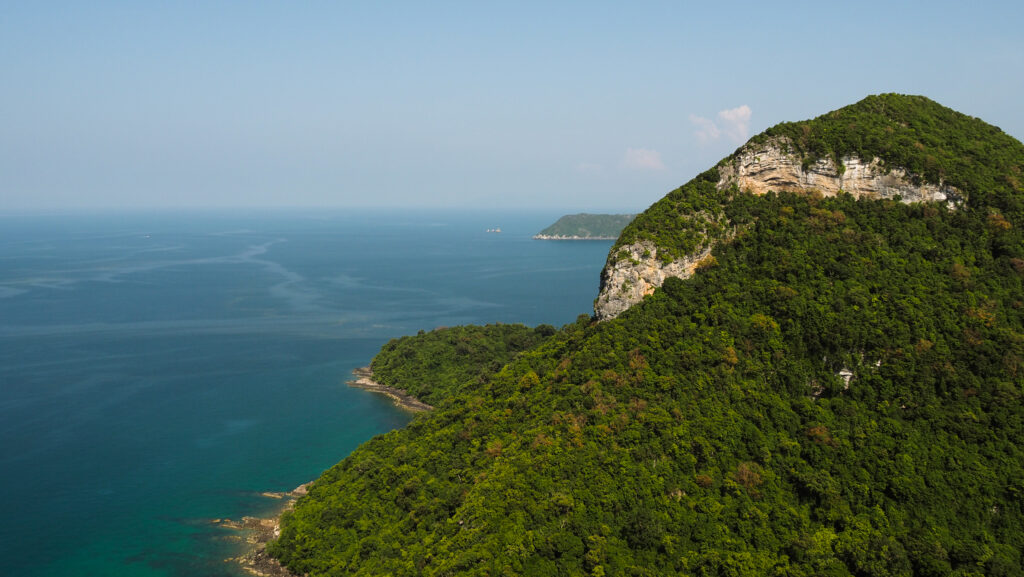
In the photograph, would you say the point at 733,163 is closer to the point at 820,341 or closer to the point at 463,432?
the point at 820,341

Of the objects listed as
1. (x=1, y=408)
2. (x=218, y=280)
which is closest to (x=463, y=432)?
(x=1, y=408)

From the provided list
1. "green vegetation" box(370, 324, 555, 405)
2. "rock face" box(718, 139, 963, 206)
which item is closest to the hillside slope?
"rock face" box(718, 139, 963, 206)

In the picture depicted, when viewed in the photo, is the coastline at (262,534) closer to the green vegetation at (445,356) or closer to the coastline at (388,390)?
the coastline at (388,390)

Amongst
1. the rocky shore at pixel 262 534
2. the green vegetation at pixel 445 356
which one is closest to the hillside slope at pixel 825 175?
the rocky shore at pixel 262 534

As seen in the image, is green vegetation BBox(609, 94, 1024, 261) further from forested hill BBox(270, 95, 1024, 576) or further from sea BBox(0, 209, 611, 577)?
sea BBox(0, 209, 611, 577)

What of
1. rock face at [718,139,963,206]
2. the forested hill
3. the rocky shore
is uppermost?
rock face at [718,139,963,206]

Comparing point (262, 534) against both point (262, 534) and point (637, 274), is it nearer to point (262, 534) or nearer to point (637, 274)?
point (262, 534)

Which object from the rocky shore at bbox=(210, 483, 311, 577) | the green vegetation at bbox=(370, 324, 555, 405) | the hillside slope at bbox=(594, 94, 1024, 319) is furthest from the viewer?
the green vegetation at bbox=(370, 324, 555, 405)

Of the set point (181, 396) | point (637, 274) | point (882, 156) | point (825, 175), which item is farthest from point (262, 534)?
point (882, 156)
